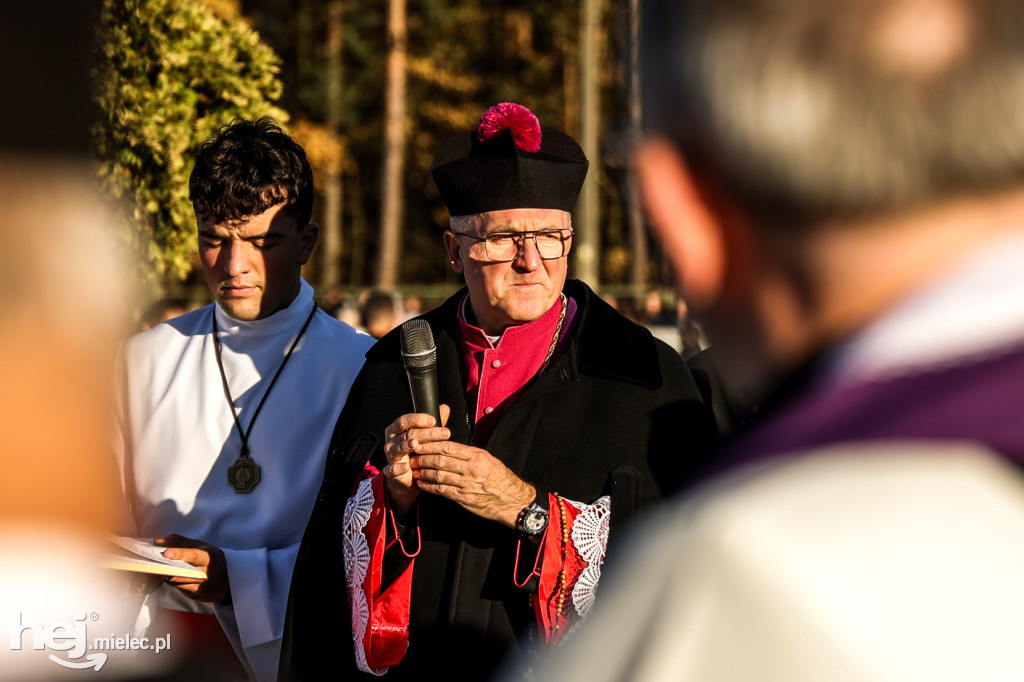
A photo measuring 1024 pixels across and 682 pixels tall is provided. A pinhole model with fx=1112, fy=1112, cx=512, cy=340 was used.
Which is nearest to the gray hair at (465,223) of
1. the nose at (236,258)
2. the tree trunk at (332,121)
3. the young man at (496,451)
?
the young man at (496,451)

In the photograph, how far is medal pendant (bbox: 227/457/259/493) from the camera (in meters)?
3.29

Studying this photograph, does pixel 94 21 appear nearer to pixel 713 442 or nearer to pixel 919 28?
pixel 919 28

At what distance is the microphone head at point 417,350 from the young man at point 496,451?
13 cm

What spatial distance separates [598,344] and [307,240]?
109 cm

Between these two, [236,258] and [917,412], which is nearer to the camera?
[917,412]

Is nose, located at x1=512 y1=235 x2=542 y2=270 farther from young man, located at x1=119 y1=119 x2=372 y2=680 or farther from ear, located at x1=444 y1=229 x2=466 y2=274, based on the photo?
young man, located at x1=119 y1=119 x2=372 y2=680

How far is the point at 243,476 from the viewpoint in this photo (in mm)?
3301

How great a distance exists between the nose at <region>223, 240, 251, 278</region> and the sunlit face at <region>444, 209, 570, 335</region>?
0.71m

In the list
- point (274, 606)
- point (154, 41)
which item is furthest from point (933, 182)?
point (154, 41)

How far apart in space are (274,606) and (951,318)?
2701 mm

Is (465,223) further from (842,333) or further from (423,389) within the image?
(842,333)

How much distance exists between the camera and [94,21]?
77 cm

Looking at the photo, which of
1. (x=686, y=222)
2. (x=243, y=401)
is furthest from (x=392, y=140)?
(x=686, y=222)

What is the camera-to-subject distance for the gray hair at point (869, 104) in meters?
0.79
